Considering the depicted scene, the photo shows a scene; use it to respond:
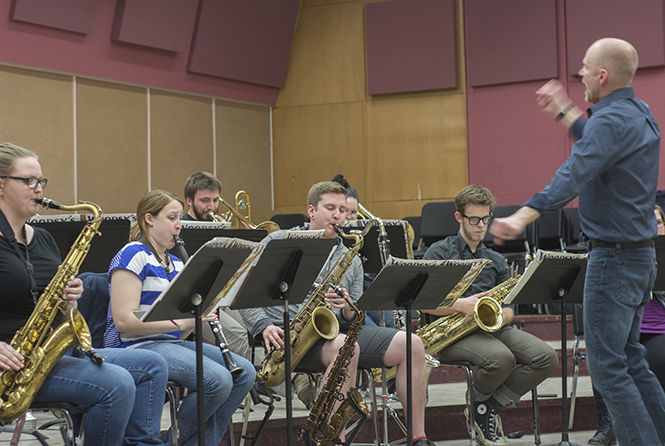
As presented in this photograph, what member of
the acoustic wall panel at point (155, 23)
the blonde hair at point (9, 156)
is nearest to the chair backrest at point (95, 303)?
the blonde hair at point (9, 156)

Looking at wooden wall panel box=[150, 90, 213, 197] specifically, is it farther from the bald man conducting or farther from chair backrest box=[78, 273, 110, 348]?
the bald man conducting

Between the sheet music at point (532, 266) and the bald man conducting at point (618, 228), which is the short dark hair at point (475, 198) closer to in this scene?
the sheet music at point (532, 266)

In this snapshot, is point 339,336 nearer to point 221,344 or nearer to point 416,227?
point 221,344

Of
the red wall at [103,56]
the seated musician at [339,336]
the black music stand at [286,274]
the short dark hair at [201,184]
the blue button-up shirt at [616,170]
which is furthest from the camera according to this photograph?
the red wall at [103,56]

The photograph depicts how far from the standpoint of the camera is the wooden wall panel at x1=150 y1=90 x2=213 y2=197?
909 centimetres

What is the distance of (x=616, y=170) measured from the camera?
3.27m

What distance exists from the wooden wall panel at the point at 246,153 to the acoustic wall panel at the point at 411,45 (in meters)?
1.56

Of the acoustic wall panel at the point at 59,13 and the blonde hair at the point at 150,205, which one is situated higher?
the acoustic wall panel at the point at 59,13

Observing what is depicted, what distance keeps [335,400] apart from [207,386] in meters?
0.84

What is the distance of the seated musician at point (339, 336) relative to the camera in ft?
13.3

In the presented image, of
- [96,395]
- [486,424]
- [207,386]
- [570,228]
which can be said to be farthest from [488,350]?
[570,228]

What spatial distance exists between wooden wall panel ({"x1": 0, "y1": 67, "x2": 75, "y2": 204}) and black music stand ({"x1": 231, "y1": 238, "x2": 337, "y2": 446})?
5124 millimetres

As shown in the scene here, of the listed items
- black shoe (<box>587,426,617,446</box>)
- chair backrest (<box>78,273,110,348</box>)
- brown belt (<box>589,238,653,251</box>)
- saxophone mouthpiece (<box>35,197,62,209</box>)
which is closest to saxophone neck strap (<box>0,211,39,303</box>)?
saxophone mouthpiece (<box>35,197,62,209</box>)

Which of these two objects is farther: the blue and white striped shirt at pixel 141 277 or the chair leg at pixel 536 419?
the chair leg at pixel 536 419
